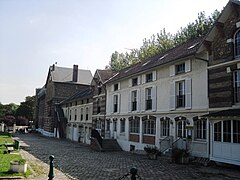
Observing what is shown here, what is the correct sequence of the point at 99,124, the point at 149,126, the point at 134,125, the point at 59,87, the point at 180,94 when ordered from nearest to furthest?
the point at 180,94, the point at 149,126, the point at 134,125, the point at 99,124, the point at 59,87

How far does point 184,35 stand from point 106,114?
15.4 metres

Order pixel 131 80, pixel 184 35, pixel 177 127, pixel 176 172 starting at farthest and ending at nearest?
pixel 184 35 < pixel 131 80 < pixel 177 127 < pixel 176 172

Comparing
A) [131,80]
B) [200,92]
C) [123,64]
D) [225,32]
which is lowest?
[200,92]

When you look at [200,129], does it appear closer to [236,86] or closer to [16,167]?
[236,86]

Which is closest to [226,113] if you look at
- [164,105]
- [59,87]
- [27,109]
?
[164,105]

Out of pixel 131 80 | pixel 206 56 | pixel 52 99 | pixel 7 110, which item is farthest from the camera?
pixel 7 110

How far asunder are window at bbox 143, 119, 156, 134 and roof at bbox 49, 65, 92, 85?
107 feet

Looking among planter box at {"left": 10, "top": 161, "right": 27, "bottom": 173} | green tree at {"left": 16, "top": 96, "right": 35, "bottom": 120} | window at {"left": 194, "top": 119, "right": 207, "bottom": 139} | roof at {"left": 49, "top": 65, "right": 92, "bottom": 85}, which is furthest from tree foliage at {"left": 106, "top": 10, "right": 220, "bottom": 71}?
green tree at {"left": 16, "top": 96, "right": 35, "bottom": 120}

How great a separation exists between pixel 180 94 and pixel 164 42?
22.4 meters

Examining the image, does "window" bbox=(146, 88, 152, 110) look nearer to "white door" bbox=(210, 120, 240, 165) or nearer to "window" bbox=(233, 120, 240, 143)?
"white door" bbox=(210, 120, 240, 165)

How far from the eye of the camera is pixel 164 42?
40.0 metres

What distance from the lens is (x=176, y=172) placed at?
13.1 meters

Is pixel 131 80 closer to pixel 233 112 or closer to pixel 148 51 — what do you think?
pixel 233 112

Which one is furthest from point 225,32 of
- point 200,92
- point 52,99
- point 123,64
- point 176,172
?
point 52,99
